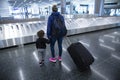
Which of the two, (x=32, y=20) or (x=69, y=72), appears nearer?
(x=69, y=72)

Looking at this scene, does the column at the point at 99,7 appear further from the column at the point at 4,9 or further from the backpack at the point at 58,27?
the backpack at the point at 58,27

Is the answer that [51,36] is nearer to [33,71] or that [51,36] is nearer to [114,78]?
[33,71]

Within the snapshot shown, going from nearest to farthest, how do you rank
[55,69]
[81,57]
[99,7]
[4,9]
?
[81,57]
[55,69]
[4,9]
[99,7]

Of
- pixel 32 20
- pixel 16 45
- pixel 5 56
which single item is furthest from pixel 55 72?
pixel 32 20

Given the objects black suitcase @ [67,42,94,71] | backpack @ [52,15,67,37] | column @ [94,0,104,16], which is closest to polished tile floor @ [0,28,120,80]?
black suitcase @ [67,42,94,71]

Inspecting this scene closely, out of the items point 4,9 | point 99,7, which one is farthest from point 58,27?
point 99,7

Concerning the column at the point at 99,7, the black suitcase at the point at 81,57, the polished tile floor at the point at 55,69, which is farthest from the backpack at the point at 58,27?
the column at the point at 99,7

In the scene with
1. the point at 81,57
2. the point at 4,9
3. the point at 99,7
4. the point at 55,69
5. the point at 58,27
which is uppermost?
the point at 99,7

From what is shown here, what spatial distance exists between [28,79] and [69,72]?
954 mm

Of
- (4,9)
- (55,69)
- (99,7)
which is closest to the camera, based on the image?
(55,69)

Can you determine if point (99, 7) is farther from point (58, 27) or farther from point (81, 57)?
point (81, 57)

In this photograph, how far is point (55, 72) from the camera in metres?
2.78

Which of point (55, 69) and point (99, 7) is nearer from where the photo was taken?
point (55, 69)

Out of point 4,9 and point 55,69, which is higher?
point 4,9
